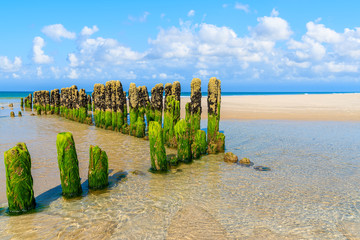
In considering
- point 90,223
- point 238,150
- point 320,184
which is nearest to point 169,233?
point 90,223

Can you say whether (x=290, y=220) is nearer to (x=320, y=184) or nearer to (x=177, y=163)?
(x=320, y=184)

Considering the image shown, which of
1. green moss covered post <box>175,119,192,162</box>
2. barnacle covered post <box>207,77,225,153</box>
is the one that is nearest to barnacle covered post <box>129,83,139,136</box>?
barnacle covered post <box>207,77,225,153</box>

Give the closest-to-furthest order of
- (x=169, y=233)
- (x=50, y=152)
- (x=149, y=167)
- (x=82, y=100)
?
1. (x=169, y=233)
2. (x=149, y=167)
3. (x=50, y=152)
4. (x=82, y=100)

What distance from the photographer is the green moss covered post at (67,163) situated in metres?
5.86

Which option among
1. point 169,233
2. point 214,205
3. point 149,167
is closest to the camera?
point 169,233

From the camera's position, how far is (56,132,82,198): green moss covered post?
5.86 meters

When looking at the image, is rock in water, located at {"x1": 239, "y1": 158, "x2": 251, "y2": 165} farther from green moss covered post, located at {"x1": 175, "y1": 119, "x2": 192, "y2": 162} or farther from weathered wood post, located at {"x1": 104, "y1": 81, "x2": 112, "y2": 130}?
weathered wood post, located at {"x1": 104, "y1": 81, "x2": 112, "y2": 130}

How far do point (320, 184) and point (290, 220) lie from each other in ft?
8.50

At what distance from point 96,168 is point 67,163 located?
87 centimetres

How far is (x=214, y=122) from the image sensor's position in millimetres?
10758

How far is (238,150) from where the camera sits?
36.4 feet

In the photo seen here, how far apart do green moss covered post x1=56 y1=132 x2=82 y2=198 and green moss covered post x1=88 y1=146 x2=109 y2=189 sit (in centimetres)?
48

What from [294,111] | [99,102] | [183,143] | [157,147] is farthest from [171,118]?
[294,111]

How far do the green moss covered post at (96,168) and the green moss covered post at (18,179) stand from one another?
59.5 inches
